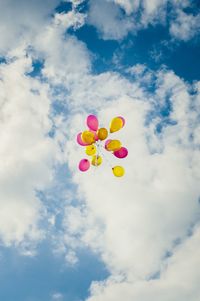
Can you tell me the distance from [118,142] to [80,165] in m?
1.18

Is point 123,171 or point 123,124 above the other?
point 123,124

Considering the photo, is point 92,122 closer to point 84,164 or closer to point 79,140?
point 79,140

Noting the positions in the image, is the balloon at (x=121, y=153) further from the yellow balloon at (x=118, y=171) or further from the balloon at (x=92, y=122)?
the balloon at (x=92, y=122)

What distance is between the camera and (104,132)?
7598mm

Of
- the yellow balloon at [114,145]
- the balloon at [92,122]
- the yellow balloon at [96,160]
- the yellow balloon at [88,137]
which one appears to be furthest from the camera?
the yellow balloon at [96,160]

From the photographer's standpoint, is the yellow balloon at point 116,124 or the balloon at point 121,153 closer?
the yellow balloon at point 116,124

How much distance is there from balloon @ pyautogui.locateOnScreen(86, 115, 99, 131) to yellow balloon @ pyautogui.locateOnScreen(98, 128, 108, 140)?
0.52 ft

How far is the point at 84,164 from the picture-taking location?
7867 mm

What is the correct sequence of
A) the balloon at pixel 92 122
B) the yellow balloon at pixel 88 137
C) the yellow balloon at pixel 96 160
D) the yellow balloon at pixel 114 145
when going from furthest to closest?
1. the yellow balloon at pixel 96 160
2. the yellow balloon at pixel 114 145
3. the balloon at pixel 92 122
4. the yellow balloon at pixel 88 137

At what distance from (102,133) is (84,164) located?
98 cm

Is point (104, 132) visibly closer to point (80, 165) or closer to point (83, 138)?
point (83, 138)

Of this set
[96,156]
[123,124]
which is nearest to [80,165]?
[96,156]

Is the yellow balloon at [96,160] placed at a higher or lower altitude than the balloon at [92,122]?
lower

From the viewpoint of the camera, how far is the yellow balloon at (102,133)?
7.57 meters
